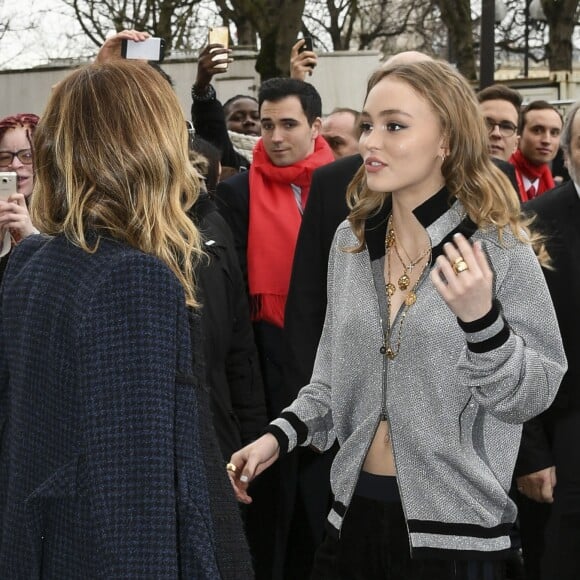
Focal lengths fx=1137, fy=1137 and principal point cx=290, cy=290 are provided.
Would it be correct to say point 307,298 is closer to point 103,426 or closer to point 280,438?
point 280,438

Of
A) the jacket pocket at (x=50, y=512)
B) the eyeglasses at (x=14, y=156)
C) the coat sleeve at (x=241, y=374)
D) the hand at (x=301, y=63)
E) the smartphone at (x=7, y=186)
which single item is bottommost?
the coat sleeve at (x=241, y=374)

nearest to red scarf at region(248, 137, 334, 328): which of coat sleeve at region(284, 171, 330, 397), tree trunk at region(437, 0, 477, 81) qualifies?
coat sleeve at region(284, 171, 330, 397)

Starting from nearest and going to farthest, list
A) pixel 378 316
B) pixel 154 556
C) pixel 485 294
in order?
1. pixel 154 556
2. pixel 485 294
3. pixel 378 316

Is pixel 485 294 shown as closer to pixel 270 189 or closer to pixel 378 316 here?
pixel 378 316

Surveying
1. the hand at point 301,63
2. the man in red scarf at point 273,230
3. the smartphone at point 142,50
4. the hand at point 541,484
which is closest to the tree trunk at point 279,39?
the hand at point 301,63

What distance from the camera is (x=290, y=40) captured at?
19.5 meters

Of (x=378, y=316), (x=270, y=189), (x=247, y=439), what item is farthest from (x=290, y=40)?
(x=378, y=316)

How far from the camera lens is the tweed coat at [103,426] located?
2242 millimetres

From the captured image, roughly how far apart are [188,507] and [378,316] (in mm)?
1035

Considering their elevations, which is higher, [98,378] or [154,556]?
[98,378]

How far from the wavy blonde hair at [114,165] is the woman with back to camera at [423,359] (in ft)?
2.29

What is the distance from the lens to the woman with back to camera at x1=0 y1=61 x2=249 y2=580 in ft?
7.36

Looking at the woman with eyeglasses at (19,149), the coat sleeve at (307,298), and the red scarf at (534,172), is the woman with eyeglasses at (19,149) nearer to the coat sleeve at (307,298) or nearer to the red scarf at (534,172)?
the coat sleeve at (307,298)

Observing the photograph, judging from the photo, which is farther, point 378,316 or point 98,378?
point 378,316
